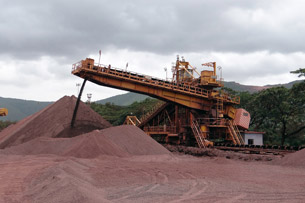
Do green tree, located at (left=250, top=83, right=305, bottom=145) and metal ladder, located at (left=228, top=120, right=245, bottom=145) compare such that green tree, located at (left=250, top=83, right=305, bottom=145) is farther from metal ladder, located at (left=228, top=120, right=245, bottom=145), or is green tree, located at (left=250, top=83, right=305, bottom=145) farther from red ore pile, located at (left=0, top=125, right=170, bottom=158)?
red ore pile, located at (left=0, top=125, right=170, bottom=158)

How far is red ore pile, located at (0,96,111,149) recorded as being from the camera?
2162 centimetres

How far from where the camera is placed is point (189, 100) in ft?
76.8

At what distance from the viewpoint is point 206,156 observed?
1873cm

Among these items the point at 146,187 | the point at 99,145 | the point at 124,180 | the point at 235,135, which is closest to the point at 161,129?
the point at 235,135

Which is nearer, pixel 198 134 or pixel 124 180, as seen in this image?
pixel 124 180

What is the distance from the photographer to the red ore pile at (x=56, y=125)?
21625 millimetres

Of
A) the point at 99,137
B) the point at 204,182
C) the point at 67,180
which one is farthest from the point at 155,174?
the point at 99,137

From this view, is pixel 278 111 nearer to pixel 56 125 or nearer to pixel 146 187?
pixel 56 125

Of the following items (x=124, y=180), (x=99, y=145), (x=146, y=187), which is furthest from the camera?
(x=99, y=145)

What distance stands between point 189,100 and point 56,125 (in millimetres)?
11258

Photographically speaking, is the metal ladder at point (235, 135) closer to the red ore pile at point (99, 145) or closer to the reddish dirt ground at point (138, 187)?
the red ore pile at point (99, 145)

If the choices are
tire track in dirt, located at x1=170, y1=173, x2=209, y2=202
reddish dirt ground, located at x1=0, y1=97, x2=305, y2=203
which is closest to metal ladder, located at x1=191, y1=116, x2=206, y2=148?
reddish dirt ground, located at x1=0, y1=97, x2=305, y2=203

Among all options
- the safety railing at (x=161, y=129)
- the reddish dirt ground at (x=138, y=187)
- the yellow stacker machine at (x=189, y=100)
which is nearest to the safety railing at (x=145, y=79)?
the yellow stacker machine at (x=189, y=100)

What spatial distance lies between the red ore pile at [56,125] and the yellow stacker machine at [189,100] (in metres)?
4.96
